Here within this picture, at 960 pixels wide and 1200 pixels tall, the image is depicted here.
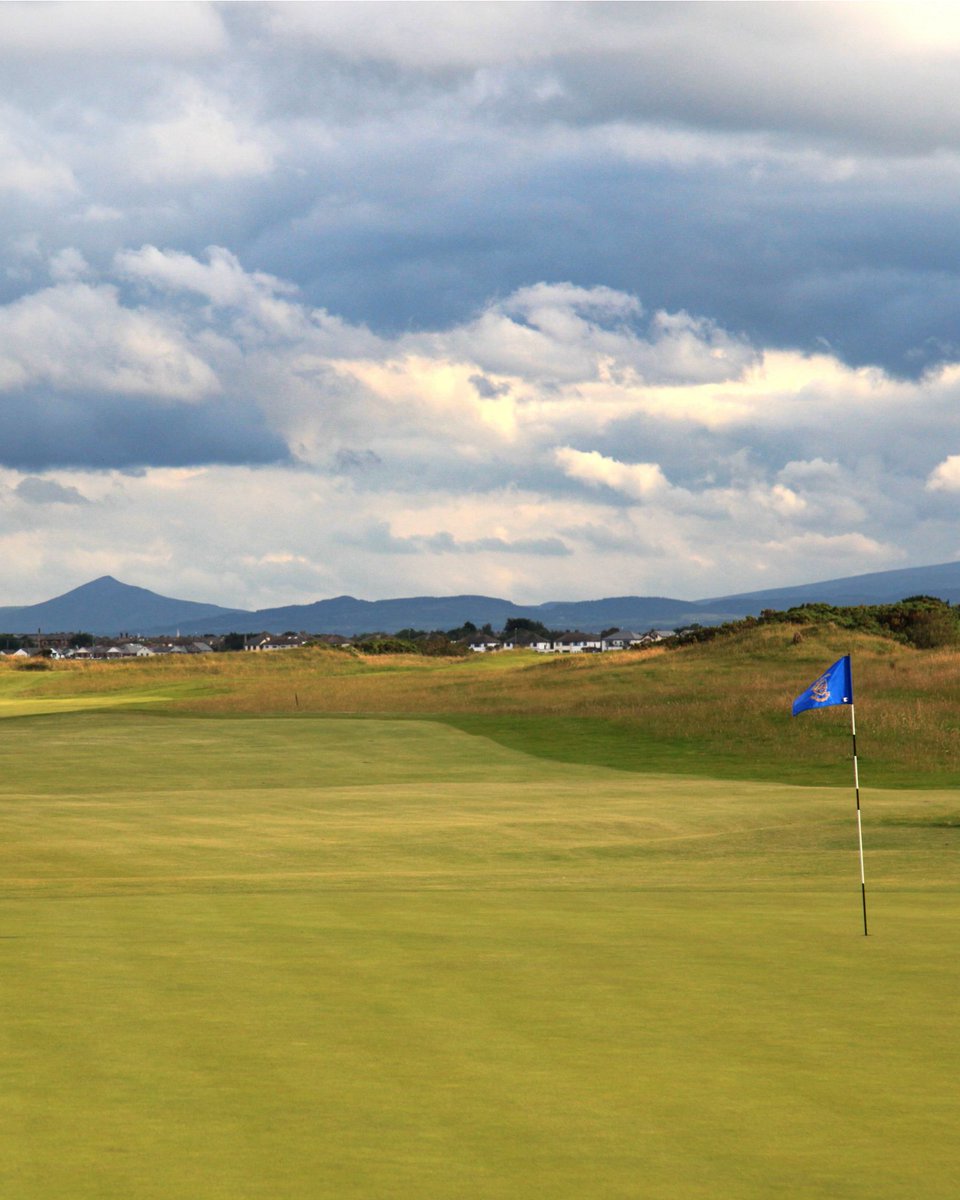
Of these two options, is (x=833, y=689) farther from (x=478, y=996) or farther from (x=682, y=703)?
(x=682, y=703)

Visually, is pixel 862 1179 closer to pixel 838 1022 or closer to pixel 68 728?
pixel 838 1022

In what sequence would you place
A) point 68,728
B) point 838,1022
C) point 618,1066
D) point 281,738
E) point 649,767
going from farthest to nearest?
point 68,728 → point 281,738 → point 649,767 → point 838,1022 → point 618,1066

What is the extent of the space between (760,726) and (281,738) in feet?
55.0

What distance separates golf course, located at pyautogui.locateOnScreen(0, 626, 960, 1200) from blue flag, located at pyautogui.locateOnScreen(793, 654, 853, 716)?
2.30 m

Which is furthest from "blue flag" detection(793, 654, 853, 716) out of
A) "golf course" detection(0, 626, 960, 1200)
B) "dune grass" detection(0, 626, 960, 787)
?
"dune grass" detection(0, 626, 960, 787)

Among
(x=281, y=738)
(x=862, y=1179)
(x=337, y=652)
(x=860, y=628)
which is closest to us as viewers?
(x=862, y=1179)

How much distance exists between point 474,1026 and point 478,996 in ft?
3.44

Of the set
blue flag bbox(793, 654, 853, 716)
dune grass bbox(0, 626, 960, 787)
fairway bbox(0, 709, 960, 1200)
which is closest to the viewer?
fairway bbox(0, 709, 960, 1200)

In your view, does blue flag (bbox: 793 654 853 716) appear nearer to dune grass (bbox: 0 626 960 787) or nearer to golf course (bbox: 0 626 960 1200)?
golf course (bbox: 0 626 960 1200)

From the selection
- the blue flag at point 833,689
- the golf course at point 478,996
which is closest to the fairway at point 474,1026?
the golf course at point 478,996

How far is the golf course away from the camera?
7.29 m

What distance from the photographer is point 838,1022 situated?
34.2ft

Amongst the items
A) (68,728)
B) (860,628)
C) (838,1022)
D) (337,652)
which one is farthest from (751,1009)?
(337,652)

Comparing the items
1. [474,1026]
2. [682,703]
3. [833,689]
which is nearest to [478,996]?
[474,1026]
